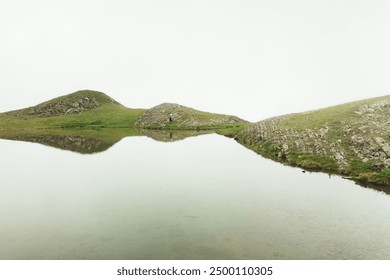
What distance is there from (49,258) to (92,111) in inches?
6583

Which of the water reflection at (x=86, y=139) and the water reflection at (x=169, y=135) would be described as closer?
the water reflection at (x=86, y=139)

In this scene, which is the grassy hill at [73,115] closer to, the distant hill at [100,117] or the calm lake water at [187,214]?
the distant hill at [100,117]

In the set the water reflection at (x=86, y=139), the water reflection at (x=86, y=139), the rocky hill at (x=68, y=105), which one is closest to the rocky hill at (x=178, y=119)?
the water reflection at (x=86, y=139)

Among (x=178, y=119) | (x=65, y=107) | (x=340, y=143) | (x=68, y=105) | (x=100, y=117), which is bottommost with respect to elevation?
(x=340, y=143)

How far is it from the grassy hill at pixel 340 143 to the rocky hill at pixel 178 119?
5942 centimetres

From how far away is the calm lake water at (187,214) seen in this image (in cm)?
1859

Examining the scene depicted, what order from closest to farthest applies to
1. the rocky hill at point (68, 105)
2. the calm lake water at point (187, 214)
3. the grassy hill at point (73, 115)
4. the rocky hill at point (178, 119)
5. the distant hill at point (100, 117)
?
the calm lake water at point (187, 214)
the rocky hill at point (178, 119)
the distant hill at point (100, 117)
the grassy hill at point (73, 115)
the rocky hill at point (68, 105)

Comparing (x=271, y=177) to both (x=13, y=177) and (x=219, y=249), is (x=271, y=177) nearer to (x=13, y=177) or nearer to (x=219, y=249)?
(x=219, y=249)

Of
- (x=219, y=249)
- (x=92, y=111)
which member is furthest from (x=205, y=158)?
(x=92, y=111)

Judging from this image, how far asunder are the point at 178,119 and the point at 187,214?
4338 inches

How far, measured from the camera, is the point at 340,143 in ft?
148

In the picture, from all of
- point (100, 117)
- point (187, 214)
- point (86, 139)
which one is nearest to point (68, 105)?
point (100, 117)

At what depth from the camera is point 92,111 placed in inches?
6934

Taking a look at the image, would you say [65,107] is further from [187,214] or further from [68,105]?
[187,214]
